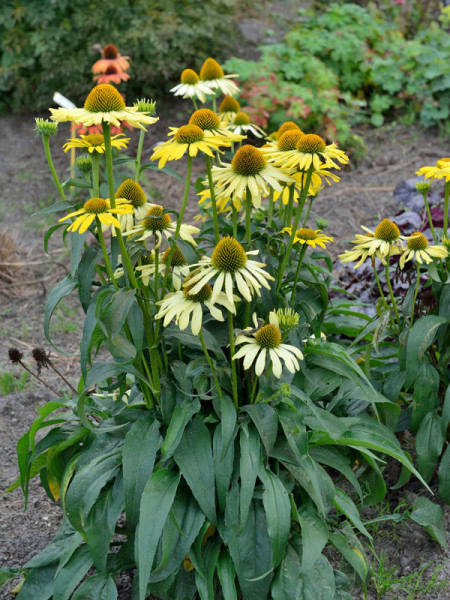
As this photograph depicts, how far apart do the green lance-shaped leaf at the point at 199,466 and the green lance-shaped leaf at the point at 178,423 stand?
37 mm

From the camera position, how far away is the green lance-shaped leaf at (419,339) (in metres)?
2.12

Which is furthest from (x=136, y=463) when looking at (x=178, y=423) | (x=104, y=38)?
(x=104, y=38)

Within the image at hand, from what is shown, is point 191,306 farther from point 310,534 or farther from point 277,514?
point 310,534

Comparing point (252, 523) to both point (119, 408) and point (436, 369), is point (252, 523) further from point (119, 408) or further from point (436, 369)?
point (436, 369)

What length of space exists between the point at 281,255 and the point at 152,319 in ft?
1.53

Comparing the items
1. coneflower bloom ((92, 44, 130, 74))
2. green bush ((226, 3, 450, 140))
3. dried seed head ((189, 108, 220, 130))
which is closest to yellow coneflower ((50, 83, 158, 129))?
dried seed head ((189, 108, 220, 130))

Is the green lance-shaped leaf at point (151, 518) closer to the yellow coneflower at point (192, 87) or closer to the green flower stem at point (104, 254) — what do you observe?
the green flower stem at point (104, 254)

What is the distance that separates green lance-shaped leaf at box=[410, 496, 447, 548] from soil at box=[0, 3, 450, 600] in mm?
72

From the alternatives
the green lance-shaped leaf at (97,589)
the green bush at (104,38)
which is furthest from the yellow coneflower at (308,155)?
the green bush at (104,38)

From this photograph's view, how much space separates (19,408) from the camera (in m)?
2.91

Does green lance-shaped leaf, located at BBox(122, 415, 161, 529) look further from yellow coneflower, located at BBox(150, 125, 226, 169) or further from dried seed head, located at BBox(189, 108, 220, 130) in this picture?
dried seed head, located at BBox(189, 108, 220, 130)

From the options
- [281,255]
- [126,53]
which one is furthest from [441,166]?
[126,53]

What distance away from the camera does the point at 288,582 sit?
183 centimetres

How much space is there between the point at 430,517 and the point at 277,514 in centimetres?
66
